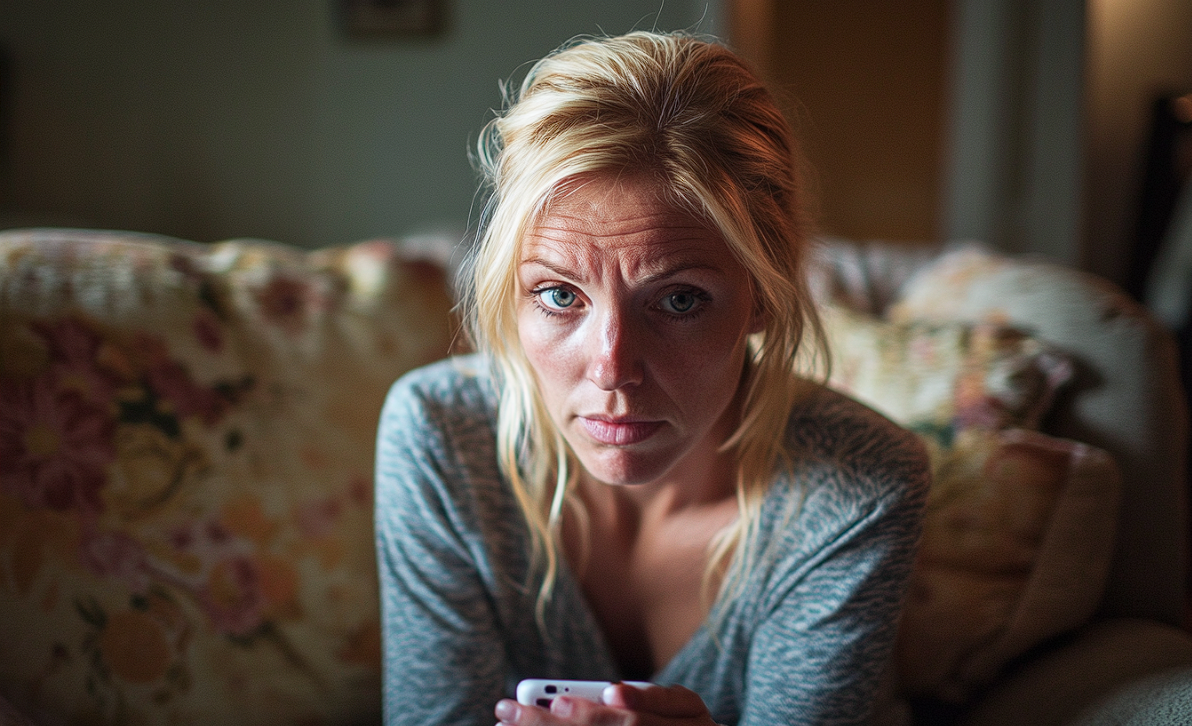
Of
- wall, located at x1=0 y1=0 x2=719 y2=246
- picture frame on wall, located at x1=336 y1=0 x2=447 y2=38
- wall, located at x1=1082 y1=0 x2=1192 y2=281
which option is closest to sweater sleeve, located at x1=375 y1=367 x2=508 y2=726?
wall, located at x1=0 y1=0 x2=719 y2=246

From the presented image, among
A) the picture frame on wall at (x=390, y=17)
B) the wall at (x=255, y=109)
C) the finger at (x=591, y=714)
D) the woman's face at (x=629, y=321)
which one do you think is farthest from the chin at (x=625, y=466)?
the picture frame on wall at (x=390, y=17)

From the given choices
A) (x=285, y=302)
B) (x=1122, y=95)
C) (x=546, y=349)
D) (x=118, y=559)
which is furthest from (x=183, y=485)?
(x=1122, y=95)

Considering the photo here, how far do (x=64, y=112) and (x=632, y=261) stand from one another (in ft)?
9.19

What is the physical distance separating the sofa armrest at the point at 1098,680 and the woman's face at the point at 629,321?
50cm

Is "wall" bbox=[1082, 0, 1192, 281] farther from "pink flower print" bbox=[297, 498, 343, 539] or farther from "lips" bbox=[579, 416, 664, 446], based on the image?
"pink flower print" bbox=[297, 498, 343, 539]

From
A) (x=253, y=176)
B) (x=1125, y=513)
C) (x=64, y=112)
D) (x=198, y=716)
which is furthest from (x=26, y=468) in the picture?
(x=64, y=112)

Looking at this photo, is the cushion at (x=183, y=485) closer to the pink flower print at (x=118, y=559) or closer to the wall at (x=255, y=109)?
the pink flower print at (x=118, y=559)

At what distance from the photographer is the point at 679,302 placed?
2.35ft

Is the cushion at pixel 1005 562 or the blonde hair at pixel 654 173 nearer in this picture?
Answer: the blonde hair at pixel 654 173

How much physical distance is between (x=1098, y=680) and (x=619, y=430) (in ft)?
2.01

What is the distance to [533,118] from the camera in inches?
28.2

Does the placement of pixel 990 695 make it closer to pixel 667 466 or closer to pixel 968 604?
pixel 968 604

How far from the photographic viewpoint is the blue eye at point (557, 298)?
0.72 m

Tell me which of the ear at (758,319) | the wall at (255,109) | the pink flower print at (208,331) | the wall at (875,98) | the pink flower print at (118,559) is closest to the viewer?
the ear at (758,319)
